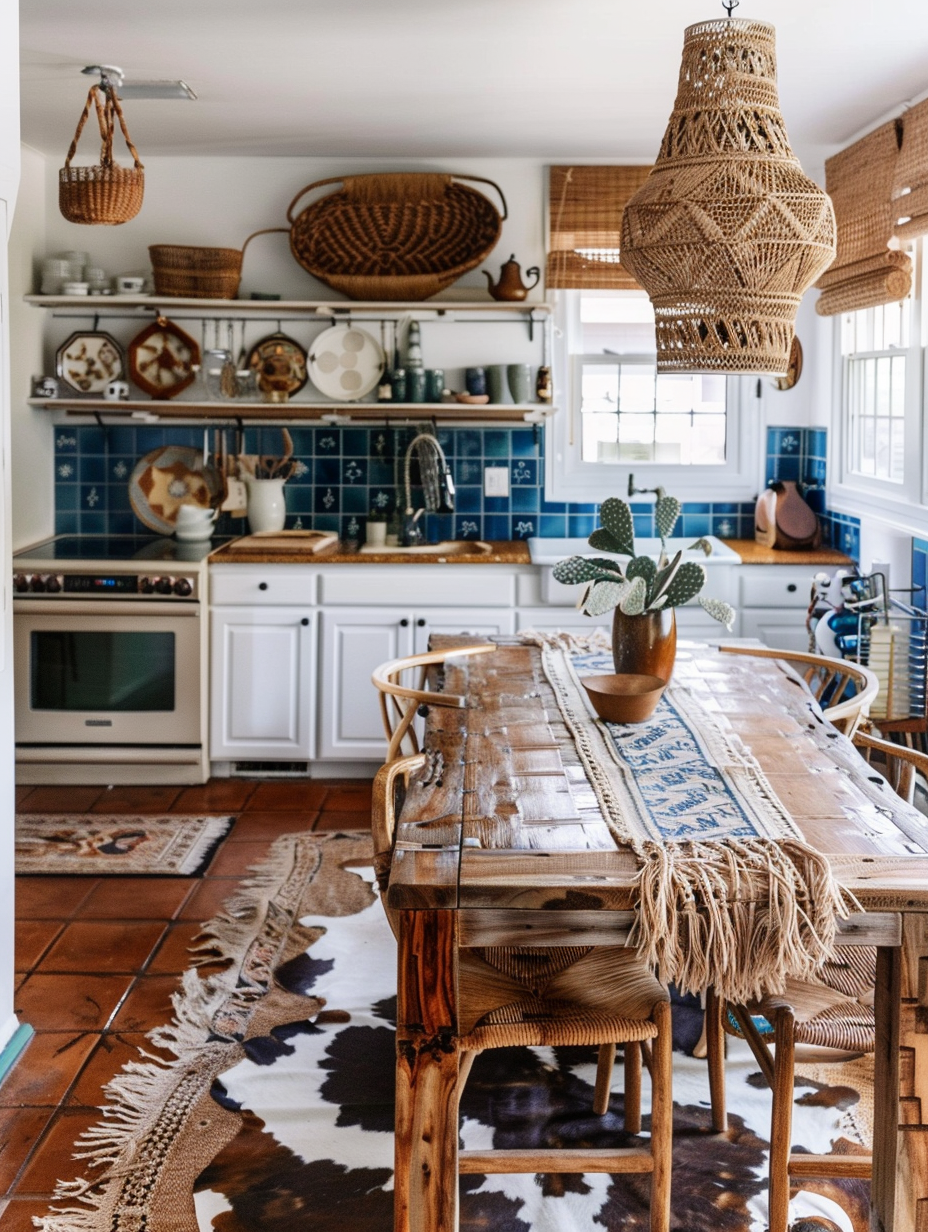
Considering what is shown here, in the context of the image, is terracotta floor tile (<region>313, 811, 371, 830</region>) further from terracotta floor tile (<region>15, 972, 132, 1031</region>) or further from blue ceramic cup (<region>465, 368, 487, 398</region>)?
blue ceramic cup (<region>465, 368, 487, 398</region>)

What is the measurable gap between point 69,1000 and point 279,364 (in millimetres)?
3097

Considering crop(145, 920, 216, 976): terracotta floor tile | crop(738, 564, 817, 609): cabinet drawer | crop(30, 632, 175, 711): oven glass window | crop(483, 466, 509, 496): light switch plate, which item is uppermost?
crop(483, 466, 509, 496): light switch plate

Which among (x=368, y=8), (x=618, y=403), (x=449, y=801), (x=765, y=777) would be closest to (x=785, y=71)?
(x=368, y=8)

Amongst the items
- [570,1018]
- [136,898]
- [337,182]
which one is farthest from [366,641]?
[570,1018]

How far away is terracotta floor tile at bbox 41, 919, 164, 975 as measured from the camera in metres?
3.49

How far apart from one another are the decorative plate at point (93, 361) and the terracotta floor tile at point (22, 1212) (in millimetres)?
3825

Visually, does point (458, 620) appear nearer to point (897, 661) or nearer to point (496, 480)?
point (496, 480)

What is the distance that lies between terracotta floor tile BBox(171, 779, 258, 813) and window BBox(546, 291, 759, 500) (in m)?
1.88

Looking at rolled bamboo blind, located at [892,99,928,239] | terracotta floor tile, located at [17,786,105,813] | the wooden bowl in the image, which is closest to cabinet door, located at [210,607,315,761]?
terracotta floor tile, located at [17,786,105,813]

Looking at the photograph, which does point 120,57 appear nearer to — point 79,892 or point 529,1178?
point 79,892

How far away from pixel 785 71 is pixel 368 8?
1.43m

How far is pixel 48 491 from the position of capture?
5672mm

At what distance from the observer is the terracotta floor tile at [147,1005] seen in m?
3.15

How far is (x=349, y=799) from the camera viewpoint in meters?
5.04
